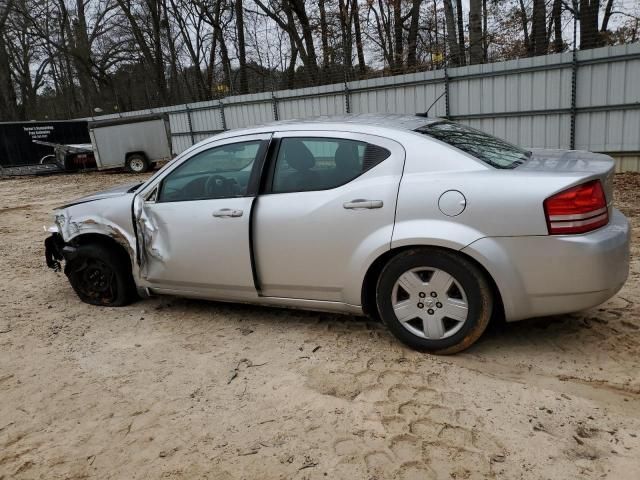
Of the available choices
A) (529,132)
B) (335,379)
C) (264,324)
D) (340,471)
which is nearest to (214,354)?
(264,324)

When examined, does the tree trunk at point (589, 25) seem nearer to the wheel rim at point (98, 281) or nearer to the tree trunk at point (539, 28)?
the tree trunk at point (539, 28)

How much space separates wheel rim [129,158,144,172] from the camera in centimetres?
1769

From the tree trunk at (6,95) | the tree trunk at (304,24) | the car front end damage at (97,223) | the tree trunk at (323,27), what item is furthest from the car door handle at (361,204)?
the tree trunk at (6,95)

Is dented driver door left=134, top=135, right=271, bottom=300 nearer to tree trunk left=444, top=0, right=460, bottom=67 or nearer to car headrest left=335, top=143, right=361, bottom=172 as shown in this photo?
car headrest left=335, top=143, right=361, bottom=172

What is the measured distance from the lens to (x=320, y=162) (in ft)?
11.4

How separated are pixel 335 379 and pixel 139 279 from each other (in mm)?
2080

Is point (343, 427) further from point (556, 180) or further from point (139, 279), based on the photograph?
point (139, 279)

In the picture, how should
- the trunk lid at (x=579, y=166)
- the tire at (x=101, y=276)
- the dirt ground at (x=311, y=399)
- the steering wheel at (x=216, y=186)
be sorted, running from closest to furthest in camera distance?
Result: the dirt ground at (x=311, y=399)
the trunk lid at (x=579, y=166)
the steering wheel at (x=216, y=186)
the tire at (x=101, y=276)

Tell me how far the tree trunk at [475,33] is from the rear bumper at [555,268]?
424 inches

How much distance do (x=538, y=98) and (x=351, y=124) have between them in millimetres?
8973

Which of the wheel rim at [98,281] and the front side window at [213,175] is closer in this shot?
the front side window at [213,175]

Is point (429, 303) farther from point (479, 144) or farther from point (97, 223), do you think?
point (97, 223)

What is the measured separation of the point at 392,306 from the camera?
3.22 metres

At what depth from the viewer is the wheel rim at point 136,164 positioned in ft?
58.0
